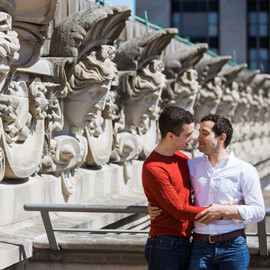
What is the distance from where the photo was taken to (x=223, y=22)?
51.5 metres

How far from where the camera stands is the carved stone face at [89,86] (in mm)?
9445

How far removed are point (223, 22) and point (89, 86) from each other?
4285 centimetres

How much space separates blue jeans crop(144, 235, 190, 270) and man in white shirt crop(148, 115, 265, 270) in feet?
0.22


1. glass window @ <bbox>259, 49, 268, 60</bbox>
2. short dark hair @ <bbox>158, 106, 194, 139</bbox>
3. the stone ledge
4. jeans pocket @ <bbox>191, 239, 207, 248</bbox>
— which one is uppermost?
glass window @ <bbox>259, 49, 268, 60</bbox>

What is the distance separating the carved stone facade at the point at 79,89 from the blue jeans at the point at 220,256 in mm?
2506

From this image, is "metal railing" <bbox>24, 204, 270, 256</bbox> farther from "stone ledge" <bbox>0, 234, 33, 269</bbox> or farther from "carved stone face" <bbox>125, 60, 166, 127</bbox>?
"carved stone face" <bbox>125, 60, 166, 127</bbox>

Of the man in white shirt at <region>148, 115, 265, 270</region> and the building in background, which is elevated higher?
the building in background

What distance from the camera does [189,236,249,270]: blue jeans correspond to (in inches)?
214

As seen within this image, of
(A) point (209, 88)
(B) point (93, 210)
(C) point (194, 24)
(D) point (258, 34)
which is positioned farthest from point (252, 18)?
(B) point (93, 210)

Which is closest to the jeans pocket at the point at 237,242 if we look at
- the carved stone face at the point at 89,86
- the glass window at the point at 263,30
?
the carved stone face at the point at 89,86

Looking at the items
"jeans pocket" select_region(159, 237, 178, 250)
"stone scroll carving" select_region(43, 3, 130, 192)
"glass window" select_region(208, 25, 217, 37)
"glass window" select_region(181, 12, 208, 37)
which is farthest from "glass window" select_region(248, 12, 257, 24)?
"jeans pocket" select_region(159, 237, 178, 250)

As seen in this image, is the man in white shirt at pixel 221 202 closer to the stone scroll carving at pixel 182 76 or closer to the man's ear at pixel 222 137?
the man's ear at pixel 222 137

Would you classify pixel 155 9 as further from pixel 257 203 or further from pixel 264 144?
pixel 257 203

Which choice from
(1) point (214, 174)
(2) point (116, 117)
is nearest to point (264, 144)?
(2) point (116, 117)
